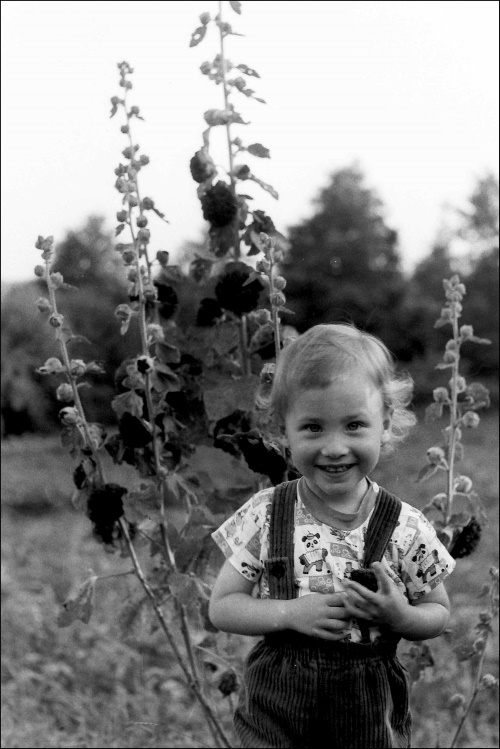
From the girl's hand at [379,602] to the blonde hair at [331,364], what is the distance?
32cm

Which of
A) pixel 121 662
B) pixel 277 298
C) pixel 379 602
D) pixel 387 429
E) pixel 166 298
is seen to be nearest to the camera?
pixel 379 602

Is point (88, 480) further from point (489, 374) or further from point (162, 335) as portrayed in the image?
point (489, 374)

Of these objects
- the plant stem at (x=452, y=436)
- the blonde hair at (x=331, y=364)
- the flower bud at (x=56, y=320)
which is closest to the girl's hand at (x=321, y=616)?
the blonde hair at (x=331, y=364)

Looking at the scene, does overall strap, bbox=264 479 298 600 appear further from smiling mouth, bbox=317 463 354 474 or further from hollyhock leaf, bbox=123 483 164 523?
hollyhock leaf, bbox=123 483 164 523

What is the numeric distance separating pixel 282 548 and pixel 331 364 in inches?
12.5

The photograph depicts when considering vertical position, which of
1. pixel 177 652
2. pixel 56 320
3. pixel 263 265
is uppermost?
pixel 263 265

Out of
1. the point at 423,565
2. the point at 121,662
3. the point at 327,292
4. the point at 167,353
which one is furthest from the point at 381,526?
the point at 327,292

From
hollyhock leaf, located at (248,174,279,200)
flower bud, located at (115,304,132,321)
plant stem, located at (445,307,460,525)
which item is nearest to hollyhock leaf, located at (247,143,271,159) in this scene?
hollyhock leaf, located at (248,174,279,200)

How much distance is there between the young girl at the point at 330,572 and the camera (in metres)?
1.53

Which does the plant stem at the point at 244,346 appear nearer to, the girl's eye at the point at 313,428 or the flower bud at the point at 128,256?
the flower bud at the point at 128,256

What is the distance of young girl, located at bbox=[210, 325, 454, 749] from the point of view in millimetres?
1531

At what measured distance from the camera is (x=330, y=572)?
1561 mm

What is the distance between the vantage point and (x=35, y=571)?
16.9 feet

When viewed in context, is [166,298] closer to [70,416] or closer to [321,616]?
[70,416]
